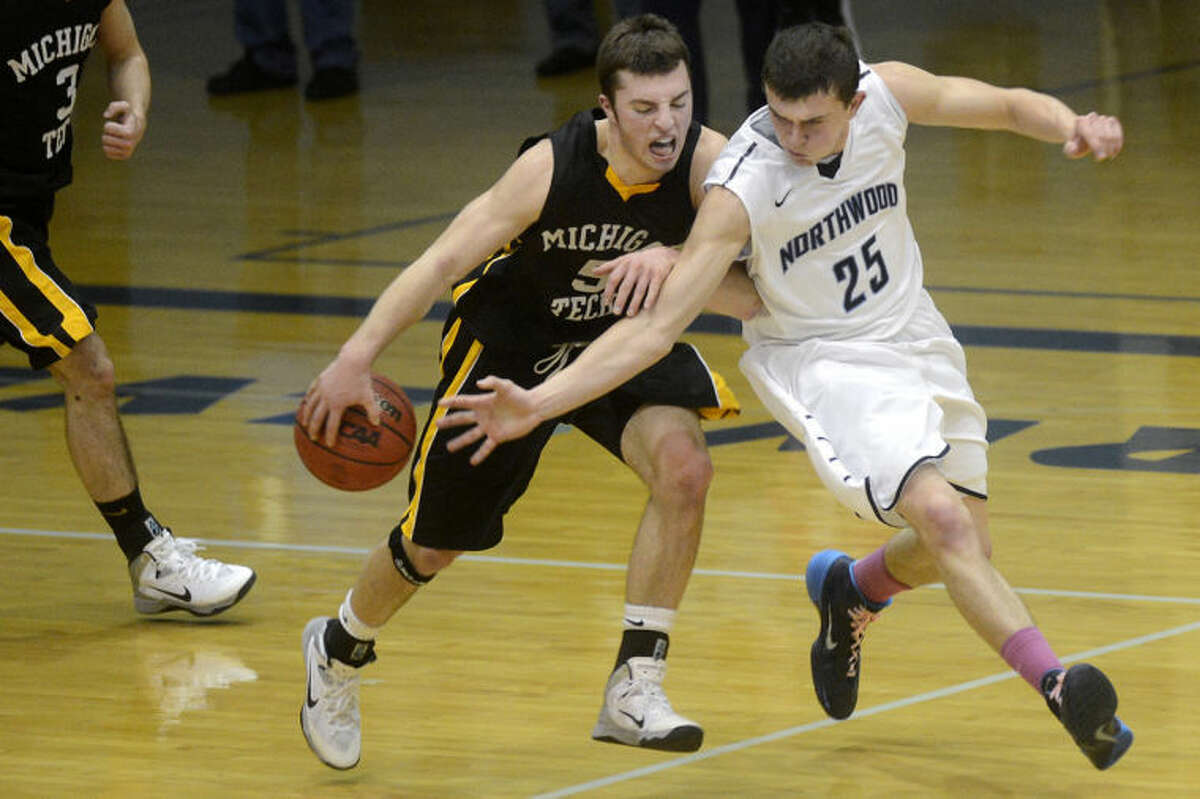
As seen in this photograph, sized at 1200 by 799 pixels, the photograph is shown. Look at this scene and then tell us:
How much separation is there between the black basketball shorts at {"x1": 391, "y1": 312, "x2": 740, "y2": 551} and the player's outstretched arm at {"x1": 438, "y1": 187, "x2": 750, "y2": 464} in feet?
0.73

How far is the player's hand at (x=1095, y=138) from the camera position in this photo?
424 centimetres

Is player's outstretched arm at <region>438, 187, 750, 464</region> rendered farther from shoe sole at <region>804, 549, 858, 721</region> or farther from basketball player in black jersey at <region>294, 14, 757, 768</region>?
shoe sole at <region>804, 549, 858, 721</region>

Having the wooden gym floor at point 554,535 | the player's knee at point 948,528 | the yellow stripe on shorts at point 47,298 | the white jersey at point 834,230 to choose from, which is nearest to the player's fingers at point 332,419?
the wooden gym floor at point 554,535

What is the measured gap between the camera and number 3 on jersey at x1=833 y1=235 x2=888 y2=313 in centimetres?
441

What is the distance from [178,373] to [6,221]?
2.61 meters

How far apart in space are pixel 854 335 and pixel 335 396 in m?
0.96

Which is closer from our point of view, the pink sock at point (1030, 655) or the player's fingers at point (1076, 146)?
the pink sock at point (1030, 655)

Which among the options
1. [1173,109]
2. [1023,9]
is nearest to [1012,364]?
[1173,109]

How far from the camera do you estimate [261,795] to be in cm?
434

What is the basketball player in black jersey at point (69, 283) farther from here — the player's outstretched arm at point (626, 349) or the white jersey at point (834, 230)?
the white jersey at point (834, 230)

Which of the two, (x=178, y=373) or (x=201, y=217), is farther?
(x=201, y=217)

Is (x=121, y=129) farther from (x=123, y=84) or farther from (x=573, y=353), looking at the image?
(x=573, y=353)

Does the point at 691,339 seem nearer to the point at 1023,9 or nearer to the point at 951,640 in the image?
the point at 951,640

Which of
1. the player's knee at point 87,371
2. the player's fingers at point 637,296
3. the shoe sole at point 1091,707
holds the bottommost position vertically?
the shoe sole at point 1091,707
